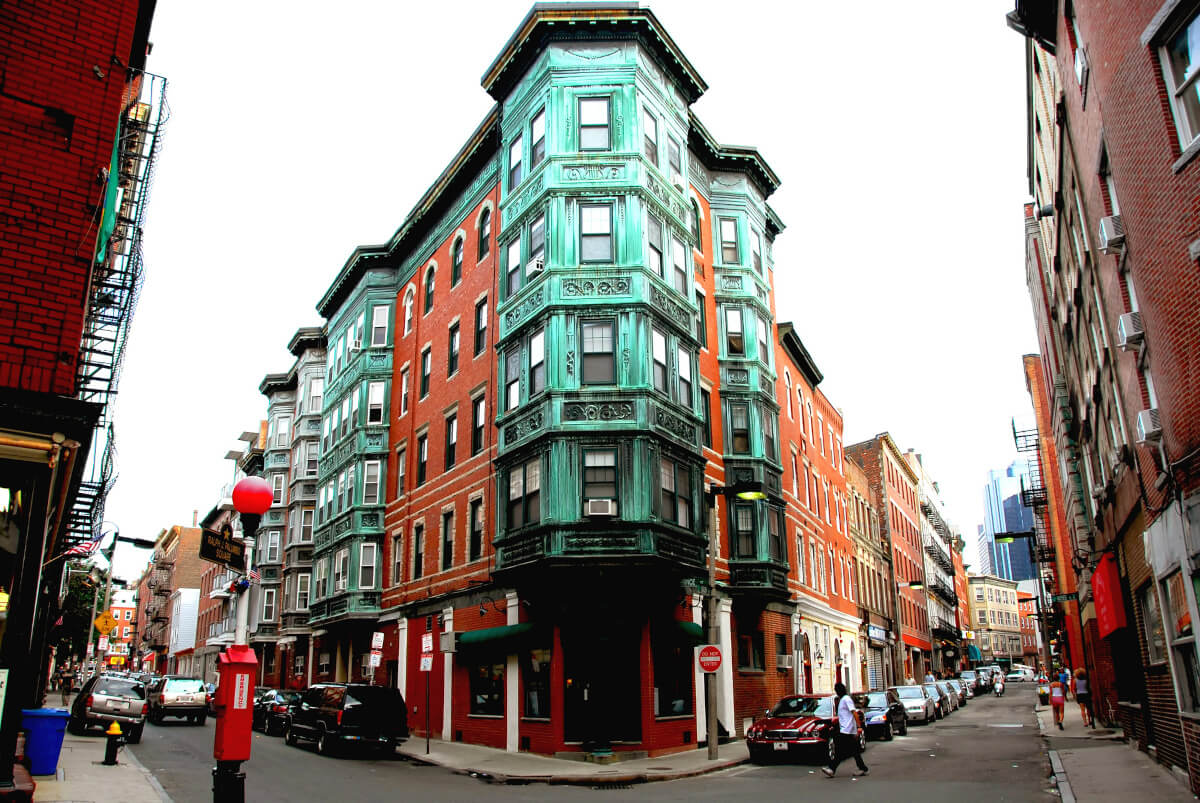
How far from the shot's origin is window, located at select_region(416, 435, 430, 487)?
31.7 metres

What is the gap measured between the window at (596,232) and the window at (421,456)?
11.1 metres

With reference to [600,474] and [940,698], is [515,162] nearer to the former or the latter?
[600,474]

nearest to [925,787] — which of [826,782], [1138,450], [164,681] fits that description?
[826,782]

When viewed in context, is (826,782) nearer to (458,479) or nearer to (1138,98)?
(1138,98)

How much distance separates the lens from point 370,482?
3494cm

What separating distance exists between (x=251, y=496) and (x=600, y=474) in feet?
47.5

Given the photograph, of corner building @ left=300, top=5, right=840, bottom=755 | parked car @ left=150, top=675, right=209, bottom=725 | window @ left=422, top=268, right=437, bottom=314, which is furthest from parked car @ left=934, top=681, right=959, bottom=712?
parked car @ left=150, top=675, right=209, bottom=725

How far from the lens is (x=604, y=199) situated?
24219 millimetres

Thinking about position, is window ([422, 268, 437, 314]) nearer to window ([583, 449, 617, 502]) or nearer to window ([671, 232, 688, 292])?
window ([671, 232, 688, 292])

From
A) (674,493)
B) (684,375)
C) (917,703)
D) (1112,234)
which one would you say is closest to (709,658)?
(674,493)

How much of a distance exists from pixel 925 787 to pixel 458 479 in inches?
674

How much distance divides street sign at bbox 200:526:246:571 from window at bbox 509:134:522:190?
19971 millimetres

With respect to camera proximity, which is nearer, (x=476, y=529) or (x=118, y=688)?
(x=118, y=688)

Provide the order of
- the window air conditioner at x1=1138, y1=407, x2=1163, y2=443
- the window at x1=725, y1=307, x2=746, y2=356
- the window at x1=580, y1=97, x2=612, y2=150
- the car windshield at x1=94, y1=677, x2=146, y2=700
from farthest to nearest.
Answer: the window at x1=725, y1=307, x2=746, y2=356 → the car windshield at x1=94, y1=677, x2=146, y2=700 → the window at x1=580, y1=97, x2=612, y2=150 → the window air conditioner at x1=1138, y1=407, x2=1163, y2=443
